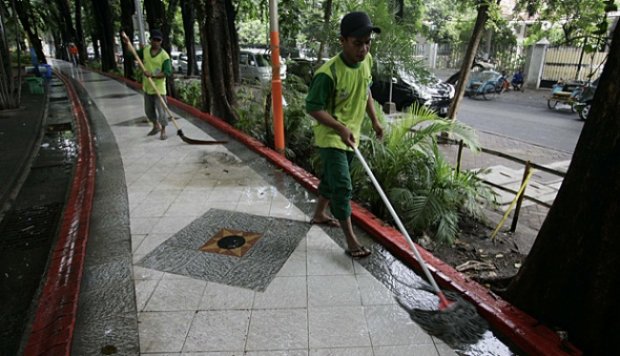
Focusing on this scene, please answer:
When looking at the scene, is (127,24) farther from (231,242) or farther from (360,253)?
(360,253)

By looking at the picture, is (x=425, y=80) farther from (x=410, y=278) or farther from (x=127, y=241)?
(x=127, y=241)

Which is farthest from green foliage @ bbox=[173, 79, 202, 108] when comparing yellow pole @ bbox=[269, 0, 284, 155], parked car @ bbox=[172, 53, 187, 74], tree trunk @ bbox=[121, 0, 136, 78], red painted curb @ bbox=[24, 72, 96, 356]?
parked car @ bbox=[172, 53, 187, 74]

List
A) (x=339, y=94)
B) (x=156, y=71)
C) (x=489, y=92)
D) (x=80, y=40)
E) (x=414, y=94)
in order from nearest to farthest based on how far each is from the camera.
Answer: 1. (x=339, y=94)
2. (x=156, y=71)
3. (x=414, y=94)
4. (x=489, y=92)
5. (x=80, y=40)

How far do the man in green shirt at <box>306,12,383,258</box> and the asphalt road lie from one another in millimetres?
7655

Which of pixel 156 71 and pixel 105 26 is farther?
pixel 105 26

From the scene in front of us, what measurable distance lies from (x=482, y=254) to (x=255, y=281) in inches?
96.6

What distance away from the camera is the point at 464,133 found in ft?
14.1

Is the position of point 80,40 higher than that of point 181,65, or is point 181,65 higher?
point 80,40

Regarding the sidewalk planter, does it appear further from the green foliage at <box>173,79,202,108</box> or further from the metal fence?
the metal fence

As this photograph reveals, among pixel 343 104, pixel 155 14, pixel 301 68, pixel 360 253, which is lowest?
pixel 360 253

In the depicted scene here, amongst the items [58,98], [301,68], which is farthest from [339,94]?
[58,98]

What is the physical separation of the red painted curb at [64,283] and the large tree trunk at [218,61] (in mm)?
3642

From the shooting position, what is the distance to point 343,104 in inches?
114

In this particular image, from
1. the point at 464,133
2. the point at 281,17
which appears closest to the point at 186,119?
the point at 281,17
